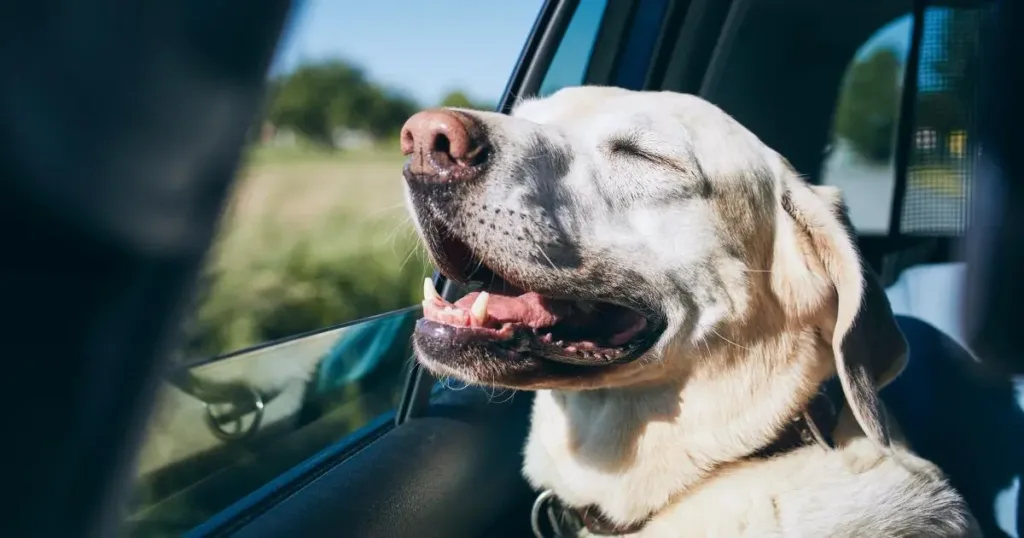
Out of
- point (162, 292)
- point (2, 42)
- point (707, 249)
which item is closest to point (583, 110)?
point (707, 249)

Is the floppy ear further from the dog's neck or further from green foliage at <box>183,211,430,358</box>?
green foliage at <box>183,211,430,358</box>

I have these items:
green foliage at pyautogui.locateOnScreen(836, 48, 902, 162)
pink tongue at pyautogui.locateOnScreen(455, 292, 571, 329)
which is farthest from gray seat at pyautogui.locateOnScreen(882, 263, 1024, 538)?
pink tongue at pyautogui.locateOnScreen(455, 292, 571, 329)

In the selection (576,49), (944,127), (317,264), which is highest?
(944,127)

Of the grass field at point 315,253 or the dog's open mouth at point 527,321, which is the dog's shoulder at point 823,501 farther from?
the grass field at point 315,253

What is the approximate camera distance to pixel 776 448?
7.22 feet

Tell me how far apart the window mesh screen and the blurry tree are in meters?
2.09

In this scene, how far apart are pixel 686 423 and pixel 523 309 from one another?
0.60 metres

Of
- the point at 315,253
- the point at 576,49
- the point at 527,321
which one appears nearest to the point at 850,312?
the point at 527,321

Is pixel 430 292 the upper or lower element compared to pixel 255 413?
upper

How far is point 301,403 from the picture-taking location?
7.56 feet

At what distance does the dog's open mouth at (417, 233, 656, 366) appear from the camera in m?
2.01

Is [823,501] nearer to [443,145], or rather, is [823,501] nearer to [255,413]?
[443,145]

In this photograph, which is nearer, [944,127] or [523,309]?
[523,309]

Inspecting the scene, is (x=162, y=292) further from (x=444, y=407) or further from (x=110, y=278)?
(x=444, y=407)
